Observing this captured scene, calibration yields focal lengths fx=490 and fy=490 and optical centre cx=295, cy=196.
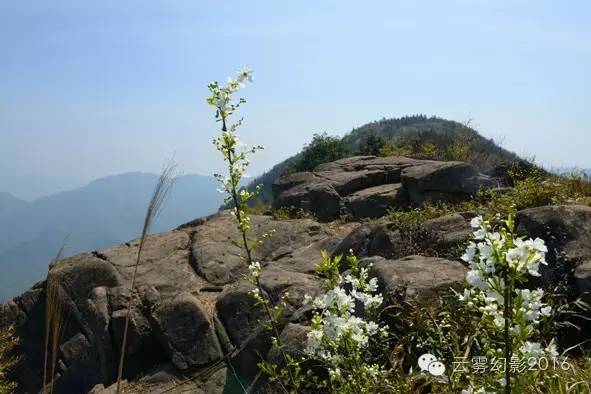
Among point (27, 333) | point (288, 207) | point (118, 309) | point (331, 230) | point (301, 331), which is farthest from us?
point (288, 207)

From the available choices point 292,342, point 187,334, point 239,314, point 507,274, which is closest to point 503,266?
point 507,274

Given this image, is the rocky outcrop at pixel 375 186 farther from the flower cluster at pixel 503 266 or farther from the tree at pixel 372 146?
the flower cluster at pixel 503 266

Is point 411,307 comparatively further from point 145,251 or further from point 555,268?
point 145,251

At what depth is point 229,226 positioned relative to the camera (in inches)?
607

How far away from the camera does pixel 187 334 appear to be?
10.2 meters

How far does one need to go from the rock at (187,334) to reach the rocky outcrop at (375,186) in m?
6.57

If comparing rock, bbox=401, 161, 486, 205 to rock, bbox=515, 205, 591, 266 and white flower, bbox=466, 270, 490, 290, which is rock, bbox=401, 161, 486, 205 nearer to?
rock, bbox=515, 205, 591, 266

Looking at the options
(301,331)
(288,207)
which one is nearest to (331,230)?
(288,207)

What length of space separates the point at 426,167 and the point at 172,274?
8.18m

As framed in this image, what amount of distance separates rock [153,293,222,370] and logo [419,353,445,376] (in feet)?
26.0

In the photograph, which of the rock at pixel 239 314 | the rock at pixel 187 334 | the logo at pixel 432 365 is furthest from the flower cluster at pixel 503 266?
the rock at pixel 187 334

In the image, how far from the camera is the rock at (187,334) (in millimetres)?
9945

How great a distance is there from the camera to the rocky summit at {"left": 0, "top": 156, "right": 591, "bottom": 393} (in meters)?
7.53

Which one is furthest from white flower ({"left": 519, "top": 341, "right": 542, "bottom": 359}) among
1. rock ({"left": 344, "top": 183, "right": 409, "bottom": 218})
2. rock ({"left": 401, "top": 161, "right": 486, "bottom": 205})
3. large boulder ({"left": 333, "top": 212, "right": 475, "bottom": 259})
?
rock ({"left": 344, "top": 183, "right": 409, "bottom": 218})
